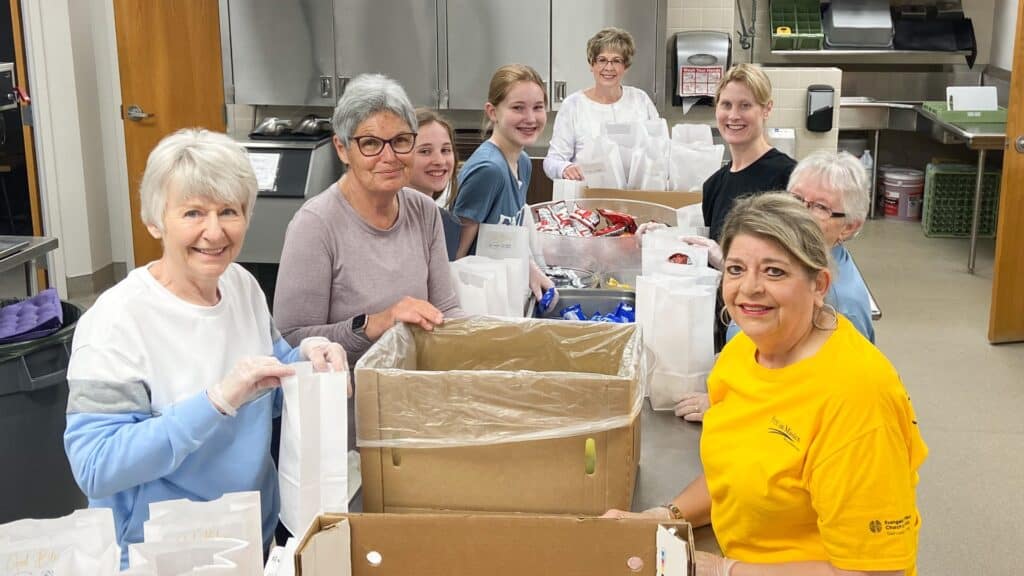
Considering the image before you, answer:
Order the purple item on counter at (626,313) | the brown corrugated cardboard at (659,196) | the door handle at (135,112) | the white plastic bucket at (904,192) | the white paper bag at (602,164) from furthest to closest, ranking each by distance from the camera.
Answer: the white plastic bucket at (904,192), the door handle at (135,112), the white paper bag at (602,164), the brown corrugated cardboard at (659,196), the purple item on counter at (626,313)

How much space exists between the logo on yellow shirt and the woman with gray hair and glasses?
77cm

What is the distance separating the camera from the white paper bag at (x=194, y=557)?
136cm

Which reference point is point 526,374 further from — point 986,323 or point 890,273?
point 890,273

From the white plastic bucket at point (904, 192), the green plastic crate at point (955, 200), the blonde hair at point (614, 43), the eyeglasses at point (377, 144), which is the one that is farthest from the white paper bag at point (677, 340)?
the white plastic bucket at point (904, 192)

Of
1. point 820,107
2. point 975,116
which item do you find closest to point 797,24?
point 820,107

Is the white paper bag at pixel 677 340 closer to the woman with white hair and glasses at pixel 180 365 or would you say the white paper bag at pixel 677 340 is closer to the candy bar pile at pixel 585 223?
the woman with white hair and glasses at pixel 180 365

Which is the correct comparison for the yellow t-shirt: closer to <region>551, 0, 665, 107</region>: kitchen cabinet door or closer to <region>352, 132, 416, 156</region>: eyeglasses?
<region>352, 132, 416, 156</region>: eyeglasses

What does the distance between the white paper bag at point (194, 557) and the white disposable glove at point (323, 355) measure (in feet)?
1.34

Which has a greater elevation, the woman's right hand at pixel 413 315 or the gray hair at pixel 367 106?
the gray hair at pixel 367 106

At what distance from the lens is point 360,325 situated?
86.3 inches

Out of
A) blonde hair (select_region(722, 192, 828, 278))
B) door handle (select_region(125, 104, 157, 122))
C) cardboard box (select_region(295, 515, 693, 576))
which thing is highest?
door handle (select_region(125, 104, 157, 122))

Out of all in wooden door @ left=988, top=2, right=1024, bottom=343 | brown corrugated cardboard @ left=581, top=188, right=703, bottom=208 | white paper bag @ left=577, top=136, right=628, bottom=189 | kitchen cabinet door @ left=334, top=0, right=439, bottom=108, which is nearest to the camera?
brown corrugated cardboard @ left=581, top=188, right=703, bottom=208

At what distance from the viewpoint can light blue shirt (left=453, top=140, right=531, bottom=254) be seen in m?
2.90

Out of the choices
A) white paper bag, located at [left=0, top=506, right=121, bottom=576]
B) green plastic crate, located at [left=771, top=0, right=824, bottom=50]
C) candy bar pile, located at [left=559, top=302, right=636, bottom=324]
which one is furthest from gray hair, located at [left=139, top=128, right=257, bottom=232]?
green plastic crate, located at [left=771, top=0, right=824, bottom=50]
